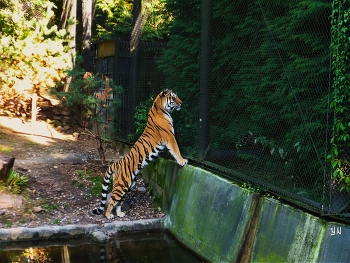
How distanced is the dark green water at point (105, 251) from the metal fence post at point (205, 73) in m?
1.44

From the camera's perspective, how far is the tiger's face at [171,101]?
720 centimetres

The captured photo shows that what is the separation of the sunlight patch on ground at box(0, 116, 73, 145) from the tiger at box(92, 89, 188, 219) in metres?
4.91

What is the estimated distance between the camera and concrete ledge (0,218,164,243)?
248 inches

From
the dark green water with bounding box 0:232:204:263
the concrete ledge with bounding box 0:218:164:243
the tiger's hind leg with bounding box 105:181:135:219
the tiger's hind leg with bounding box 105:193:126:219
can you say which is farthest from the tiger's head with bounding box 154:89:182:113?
the dark green water with bounding box 0:232:204:263

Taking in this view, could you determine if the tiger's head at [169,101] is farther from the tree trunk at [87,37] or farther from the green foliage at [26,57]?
the tree trunk at [87,37]

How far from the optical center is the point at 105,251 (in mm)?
6004

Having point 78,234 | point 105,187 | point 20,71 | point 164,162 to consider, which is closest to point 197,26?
point 164,162

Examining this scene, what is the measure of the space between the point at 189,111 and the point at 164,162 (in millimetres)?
1063

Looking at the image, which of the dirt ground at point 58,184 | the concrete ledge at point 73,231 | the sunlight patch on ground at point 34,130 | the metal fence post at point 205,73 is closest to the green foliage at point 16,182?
the dirt ground at point 58,184

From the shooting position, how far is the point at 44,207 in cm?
717

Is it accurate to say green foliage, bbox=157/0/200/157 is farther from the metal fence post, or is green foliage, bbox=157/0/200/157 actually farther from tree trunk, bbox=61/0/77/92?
tree trunk, bbox=61/0/77/92

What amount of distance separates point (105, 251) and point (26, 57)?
812cm

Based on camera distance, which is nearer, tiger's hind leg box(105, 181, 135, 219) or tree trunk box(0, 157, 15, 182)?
tiger's hind leg box(105, 181, 135, 219)

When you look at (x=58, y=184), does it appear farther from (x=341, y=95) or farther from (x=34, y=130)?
(x=341, y=95)
